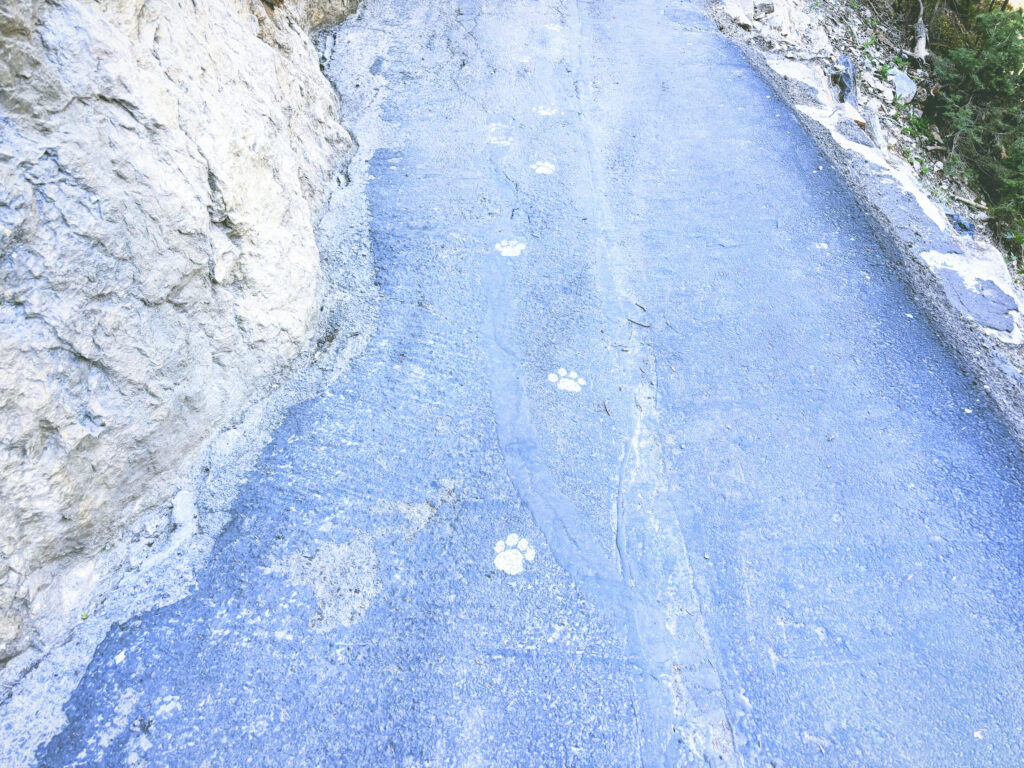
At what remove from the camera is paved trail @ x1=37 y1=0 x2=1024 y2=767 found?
5.86 ft

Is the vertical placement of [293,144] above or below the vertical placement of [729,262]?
above

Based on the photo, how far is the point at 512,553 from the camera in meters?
2.13

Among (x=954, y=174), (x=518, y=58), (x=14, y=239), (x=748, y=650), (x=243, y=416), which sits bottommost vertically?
(x=954, y=174)

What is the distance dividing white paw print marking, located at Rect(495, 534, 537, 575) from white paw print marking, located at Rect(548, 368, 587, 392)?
0.70m

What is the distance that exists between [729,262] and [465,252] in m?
1.25

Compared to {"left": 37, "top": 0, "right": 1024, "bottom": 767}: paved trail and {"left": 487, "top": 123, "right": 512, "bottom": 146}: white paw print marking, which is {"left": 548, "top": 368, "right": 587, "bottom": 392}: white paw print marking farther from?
{"left": 487, "top": 123, "right": 512, "bottom": 146}: white paw print marking

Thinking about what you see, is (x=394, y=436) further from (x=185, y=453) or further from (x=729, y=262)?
(x=729, y=262)

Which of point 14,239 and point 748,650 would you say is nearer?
point 14,239

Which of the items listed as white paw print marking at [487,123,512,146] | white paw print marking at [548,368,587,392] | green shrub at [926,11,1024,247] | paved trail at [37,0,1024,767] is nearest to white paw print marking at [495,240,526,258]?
paved trail at [37,0,1024,767]

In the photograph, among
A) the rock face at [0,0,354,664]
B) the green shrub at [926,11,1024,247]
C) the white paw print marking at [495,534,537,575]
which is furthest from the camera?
the green shrub at [926,11,1024,247]

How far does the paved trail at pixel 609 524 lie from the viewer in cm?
179

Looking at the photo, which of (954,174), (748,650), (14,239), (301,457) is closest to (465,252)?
(301,457)

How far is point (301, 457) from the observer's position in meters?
2.33

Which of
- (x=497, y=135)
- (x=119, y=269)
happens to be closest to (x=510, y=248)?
(x=497, y=135)
